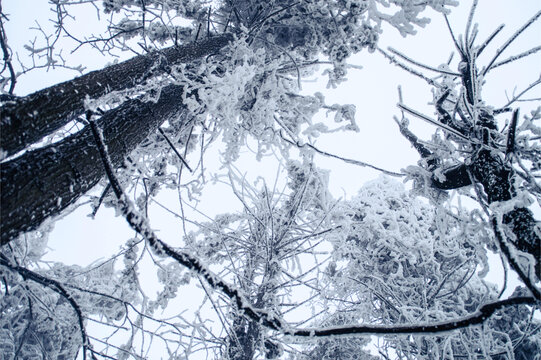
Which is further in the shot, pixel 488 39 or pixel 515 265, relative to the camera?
pixel 488 39

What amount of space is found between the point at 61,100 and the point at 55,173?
0.64m

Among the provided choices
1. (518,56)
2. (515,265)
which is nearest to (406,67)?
(518,56)

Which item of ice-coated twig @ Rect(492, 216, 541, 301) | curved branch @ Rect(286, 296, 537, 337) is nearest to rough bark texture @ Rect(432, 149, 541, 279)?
ice-coated twig @ Rect(492, 216, 541, 301)

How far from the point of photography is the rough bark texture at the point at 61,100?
2.00m

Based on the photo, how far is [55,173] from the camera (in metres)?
2.15

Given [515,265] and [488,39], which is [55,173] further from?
[488,39]

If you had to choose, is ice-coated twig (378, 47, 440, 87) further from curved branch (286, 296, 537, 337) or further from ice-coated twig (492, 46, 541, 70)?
curved branch (286, 296, 537, 337)

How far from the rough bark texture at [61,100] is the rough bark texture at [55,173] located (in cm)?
14

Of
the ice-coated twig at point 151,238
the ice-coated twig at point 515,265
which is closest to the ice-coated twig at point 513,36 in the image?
the ice-coated twig at point 515,265

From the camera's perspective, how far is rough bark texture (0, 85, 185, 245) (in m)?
1.84

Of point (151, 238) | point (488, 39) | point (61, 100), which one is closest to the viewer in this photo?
point (151, 238)

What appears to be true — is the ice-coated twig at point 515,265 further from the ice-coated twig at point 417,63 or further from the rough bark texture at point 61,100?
the ice-coated twig at point 417,63

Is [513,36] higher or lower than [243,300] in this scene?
higher

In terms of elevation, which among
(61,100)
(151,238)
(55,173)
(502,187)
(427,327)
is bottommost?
(427,327)
